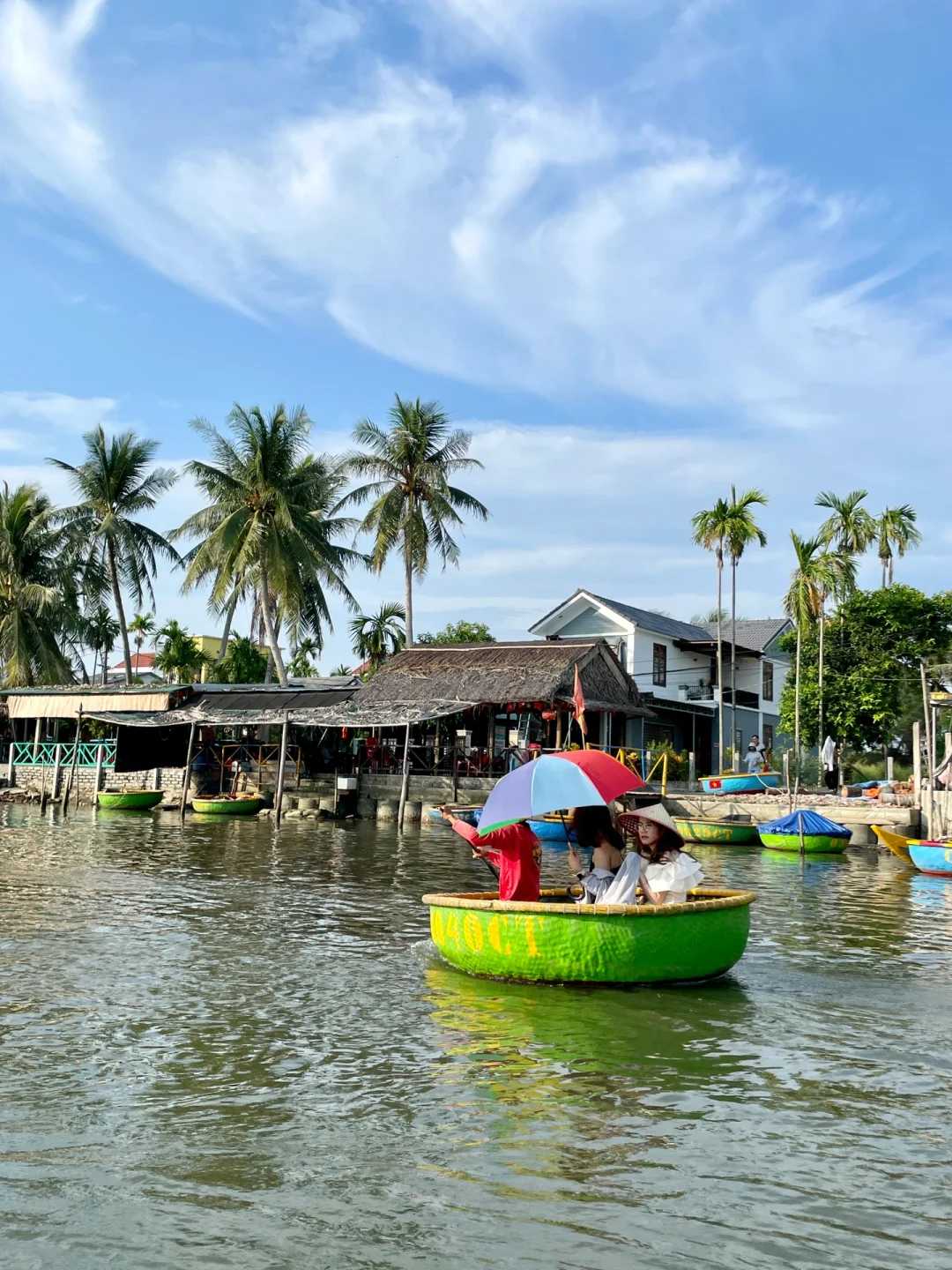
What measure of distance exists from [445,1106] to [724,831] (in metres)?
24.0

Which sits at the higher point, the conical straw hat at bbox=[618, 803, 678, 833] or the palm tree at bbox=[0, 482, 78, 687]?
the palm tree at bbox=[0, 482, 78, 687]

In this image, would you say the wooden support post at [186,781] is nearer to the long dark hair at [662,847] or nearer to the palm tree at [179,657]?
the palm tree at [179,657]

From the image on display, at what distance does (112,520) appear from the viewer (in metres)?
46.9

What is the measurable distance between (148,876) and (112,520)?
3018 cm

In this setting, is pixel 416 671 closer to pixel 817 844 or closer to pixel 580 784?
pixel 817 844

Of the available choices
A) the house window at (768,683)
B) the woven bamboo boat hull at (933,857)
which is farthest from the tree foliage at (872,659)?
the woven bamboo boat hull at (933,857)

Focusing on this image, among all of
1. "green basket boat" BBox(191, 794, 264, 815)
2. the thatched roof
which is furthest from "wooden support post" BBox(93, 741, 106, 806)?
the thatched roof

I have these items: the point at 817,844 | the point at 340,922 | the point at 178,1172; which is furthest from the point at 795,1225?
the point at 817,844

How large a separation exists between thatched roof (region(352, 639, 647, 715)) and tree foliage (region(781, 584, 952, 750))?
259 inches

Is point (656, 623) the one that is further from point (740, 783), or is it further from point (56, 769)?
point (56, 769)

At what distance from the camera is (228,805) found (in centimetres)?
3531

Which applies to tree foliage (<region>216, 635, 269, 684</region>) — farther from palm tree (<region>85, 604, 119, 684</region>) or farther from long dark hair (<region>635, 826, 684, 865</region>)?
long dark hair (<region>635, 826, 684, 865</region>)

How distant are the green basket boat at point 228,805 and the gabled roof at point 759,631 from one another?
80.2 ft

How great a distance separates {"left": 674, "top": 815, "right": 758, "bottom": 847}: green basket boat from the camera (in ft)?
99.2
